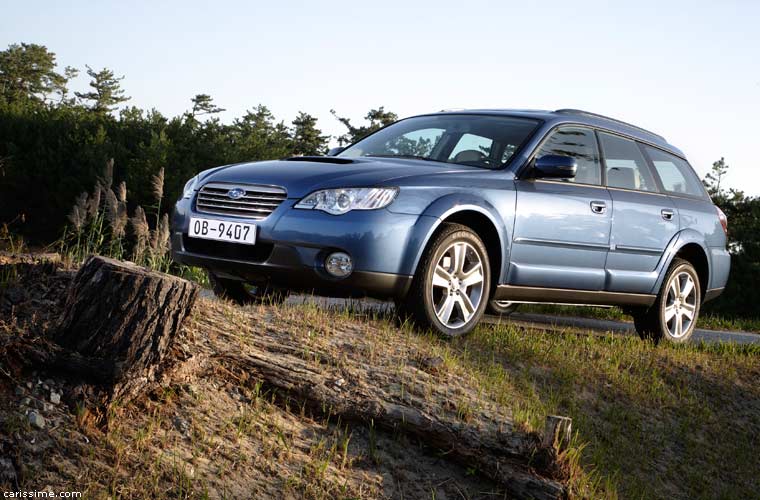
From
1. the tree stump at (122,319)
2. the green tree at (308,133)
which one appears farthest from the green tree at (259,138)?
the tree stump at (122,319)

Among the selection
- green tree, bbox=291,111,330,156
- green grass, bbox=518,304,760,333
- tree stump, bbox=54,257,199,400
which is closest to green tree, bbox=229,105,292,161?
green tree, bbox=291,111,330,156

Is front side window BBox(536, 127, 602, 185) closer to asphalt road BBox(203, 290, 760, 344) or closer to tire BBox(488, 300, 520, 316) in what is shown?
asphalt road BBox(203, 290, 760, 344)

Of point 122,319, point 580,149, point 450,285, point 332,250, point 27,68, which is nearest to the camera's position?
point 122,319

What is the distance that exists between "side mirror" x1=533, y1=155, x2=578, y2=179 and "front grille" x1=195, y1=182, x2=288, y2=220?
2068 mm

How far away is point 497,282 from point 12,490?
4.14 metres

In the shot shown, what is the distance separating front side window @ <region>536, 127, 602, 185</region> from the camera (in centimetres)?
790

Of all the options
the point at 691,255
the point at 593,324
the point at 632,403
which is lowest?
the point at 632,403

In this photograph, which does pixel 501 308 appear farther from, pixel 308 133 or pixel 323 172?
pixel 308 133

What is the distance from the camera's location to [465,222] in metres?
7.06

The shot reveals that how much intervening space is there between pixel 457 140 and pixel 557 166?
36.4 inches

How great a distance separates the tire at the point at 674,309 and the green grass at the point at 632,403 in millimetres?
322

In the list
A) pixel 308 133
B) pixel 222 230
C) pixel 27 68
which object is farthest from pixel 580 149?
pixel 27 68

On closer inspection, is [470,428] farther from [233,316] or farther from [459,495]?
[233,316]

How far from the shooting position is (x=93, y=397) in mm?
4477
